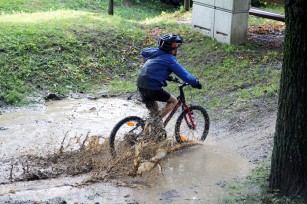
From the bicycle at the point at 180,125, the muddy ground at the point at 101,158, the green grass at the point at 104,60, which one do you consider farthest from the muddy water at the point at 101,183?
the green grass at the point at 104,60

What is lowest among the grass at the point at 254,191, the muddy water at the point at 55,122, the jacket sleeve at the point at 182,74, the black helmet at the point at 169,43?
the muddy water at the point at 55,122

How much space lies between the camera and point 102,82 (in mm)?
12711

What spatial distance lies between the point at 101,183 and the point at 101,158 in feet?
3.36

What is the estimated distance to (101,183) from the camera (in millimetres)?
6957

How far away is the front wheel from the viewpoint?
28.1 ft

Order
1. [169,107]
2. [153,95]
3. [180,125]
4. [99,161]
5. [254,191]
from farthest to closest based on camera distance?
[180,125]
[169,107]
[153,95]
[99,161]
[254,191]

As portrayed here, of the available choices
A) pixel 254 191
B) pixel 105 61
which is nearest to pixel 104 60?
pixel 105 61

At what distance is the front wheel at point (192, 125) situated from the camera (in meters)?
8.56

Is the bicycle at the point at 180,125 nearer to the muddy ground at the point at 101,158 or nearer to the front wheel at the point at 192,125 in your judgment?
the front wheel at the point at 192,125

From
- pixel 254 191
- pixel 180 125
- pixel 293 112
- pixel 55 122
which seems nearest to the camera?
pixel 293 112

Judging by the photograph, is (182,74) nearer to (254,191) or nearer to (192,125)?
(192,125)

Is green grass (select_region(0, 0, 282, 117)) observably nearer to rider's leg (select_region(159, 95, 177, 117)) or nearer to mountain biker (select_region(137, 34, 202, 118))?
rider's leg (select_region(159, 95, 177, 117))

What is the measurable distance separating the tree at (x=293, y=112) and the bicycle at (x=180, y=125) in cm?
223

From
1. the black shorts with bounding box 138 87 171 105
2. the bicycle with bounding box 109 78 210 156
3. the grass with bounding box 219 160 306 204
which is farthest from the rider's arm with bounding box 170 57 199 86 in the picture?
the grass with bounding box 219 160 306 204
